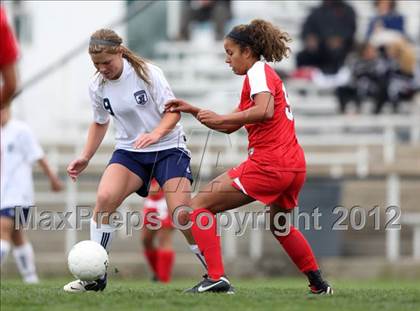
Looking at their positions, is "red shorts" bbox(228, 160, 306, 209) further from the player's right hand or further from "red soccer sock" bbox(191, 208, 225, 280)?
the player's right hand

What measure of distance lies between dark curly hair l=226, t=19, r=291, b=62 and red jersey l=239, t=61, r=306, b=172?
11 cm

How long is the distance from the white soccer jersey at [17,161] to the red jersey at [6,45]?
528 centimetres

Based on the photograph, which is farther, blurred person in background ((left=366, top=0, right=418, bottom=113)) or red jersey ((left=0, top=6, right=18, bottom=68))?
blurred person in background ((left=366, top=0, right=418, bottom=113))

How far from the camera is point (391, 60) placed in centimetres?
1916

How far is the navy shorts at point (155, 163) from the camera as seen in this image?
9258 millimetres

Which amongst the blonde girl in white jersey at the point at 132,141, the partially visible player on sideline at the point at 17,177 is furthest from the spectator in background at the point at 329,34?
the blonde girl in white jersey at the point at 132,141

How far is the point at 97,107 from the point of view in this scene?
9.46 meters

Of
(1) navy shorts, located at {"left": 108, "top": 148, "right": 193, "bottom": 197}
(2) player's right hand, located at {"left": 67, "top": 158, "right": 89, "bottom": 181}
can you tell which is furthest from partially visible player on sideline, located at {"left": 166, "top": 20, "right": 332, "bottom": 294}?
(2) player's right hand, located at {"left": 67, "top": 158, "right": 89, "bottom": 181}

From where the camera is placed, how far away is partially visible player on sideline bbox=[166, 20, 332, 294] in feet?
28.0

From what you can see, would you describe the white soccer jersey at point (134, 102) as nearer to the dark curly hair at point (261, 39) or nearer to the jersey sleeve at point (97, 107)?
the jersey sleeve at point (97, 107)

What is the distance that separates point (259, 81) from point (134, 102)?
1186mm

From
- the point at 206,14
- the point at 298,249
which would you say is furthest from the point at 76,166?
the point at 206,14

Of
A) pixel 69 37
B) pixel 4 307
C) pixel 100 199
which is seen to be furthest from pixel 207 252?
pixel 69 37

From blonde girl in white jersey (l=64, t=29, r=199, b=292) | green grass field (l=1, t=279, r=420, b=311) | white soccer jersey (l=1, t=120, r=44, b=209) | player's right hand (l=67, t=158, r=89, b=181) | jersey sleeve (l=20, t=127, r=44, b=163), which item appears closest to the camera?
green grass field (l=1, t=279, r=420, b=311)
